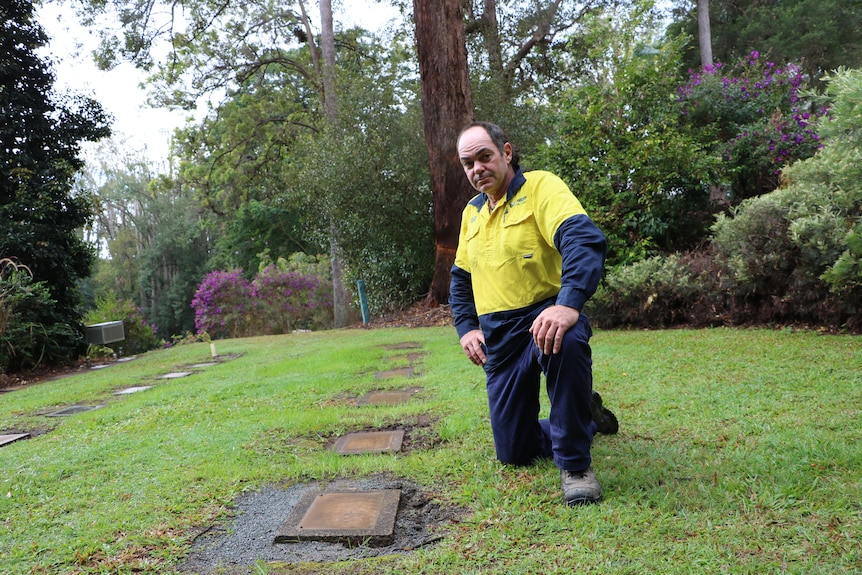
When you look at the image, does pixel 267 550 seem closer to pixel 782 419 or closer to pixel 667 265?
pixel 782 419

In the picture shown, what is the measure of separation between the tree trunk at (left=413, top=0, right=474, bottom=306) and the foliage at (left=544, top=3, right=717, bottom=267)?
170 centimetres

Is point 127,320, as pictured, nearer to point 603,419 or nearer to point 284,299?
point 284,299

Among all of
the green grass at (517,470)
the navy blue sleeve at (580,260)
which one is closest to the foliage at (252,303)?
the green grass at (517,470)

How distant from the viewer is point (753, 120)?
10266mm

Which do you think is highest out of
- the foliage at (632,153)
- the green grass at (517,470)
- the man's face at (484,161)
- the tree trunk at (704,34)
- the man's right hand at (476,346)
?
the tree trunk at (704,34)

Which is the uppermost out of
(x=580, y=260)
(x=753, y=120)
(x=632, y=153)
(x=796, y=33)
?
(x=796, y=33)

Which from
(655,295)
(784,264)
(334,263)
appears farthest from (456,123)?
(334,263)

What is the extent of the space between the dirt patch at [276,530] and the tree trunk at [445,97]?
7.48 meters

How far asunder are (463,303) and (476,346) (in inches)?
10.7

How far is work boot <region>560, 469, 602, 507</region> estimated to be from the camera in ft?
7.05

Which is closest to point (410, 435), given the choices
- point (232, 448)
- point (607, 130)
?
point (232, 448)

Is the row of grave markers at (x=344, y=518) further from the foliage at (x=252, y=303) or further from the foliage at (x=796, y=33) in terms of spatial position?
the foliage at (x=796, y=33)

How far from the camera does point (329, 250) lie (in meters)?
13.4

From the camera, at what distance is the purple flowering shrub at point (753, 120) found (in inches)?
361
